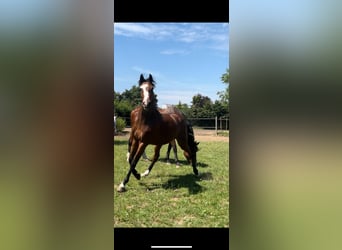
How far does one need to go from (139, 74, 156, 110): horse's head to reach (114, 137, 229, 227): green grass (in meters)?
0.52

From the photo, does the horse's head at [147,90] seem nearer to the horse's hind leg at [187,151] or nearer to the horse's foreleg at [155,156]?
the horse's foreleg at [155,156]

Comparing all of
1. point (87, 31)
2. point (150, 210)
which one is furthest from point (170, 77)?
point (87, 31)

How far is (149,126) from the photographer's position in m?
3.66

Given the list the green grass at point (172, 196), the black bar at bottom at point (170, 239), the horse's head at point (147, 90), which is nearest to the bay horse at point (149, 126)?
the horse's head at point (147, 90)

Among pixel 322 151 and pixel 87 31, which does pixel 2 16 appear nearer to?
pixel 87 31

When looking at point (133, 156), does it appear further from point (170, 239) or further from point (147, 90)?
point (170, 239)

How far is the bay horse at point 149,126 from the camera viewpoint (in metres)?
3.41

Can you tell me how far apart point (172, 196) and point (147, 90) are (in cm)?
137

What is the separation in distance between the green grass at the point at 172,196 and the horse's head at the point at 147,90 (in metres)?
0.52

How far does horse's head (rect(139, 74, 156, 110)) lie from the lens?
10.6ft

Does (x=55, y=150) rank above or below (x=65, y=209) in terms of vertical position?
above

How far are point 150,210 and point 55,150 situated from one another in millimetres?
2596

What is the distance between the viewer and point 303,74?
2.97 feet

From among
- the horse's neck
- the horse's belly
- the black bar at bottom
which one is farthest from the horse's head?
the black bar at bottom
